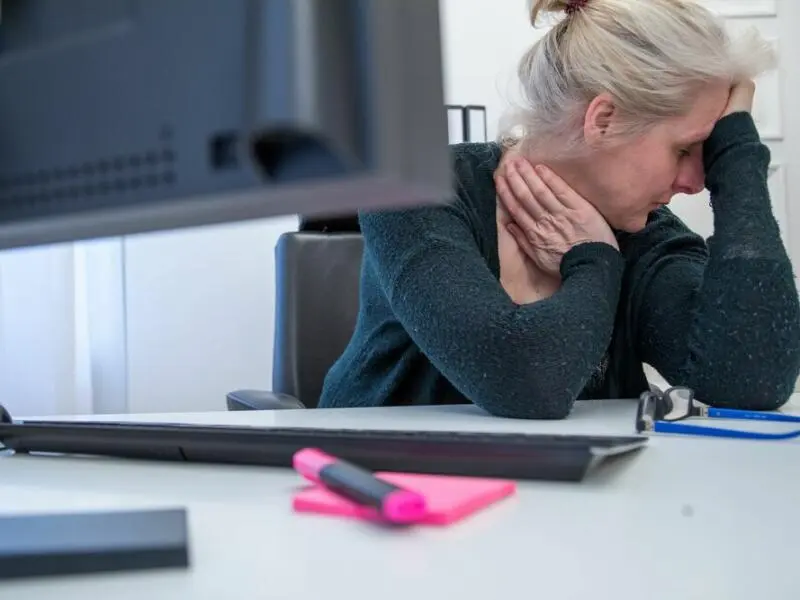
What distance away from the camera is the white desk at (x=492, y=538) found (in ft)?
1.18

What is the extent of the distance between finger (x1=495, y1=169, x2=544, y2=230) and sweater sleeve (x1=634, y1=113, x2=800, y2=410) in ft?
0.65

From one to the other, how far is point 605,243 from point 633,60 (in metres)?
0.25

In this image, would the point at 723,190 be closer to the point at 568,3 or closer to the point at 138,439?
the point at 568,3

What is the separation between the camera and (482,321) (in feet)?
3.09

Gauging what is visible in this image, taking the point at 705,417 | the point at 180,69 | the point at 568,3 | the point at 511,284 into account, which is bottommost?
the point at 705,417

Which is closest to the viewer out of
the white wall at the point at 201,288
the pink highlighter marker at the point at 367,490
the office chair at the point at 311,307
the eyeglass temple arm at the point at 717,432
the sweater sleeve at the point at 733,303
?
the pink highlighter marker at the point at 367,490

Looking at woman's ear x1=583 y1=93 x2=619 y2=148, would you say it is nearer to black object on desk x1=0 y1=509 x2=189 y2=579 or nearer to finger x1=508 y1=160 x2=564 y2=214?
finger x1=508 y1=160 x2=564 y2=214

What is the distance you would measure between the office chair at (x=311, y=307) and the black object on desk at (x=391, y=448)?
920mm

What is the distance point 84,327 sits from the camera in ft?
6.92

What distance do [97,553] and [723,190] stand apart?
104 centimetres

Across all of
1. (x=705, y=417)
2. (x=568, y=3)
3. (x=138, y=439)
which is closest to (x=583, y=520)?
(x=138, y=439)

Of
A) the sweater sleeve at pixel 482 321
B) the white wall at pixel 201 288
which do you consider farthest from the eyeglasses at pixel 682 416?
the white wall at pixel 201 288

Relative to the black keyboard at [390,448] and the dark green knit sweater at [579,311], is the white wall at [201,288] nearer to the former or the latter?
the dark green knit sweater at [579,311]

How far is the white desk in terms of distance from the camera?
0.36m
